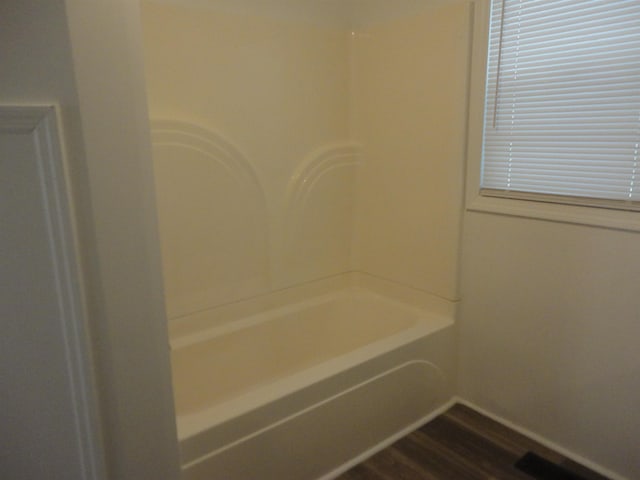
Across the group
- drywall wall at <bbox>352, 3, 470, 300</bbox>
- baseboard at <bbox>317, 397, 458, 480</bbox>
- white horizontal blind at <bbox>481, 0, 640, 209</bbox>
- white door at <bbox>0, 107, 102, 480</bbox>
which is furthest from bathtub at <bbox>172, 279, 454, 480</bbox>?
white horizontal blind at <bbox>481, 0, 640, 209</bbox>

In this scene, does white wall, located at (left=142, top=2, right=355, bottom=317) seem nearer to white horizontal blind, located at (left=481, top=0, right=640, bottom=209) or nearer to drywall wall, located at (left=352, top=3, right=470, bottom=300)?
drywall wall, located at (left=352, top=3, right=470, bottom=300)

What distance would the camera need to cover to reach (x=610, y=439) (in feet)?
5.97

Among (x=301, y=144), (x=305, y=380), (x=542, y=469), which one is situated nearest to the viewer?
(x=305, y=380)

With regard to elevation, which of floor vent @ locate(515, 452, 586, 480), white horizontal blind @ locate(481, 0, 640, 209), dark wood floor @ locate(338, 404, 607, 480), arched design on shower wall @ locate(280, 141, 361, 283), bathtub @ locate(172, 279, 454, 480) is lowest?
dark wood floor @ locate(338, 404, 607, 480)

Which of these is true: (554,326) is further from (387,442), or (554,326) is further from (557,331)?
(387,442)

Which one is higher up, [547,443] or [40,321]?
[40,321]

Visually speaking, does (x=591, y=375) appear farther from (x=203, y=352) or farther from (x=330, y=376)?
(x=203, y=352)

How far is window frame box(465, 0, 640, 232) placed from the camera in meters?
1.74

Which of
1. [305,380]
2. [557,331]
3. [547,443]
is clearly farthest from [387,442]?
[557,331]

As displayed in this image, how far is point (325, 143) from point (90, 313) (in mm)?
1739

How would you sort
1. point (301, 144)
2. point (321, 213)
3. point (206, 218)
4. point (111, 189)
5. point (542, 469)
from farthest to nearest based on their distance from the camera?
point (321, 213), point (301, 144), point (206, 218), point (542, 469), point (111, 189)

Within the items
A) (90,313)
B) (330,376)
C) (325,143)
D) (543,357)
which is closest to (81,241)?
(90,313)

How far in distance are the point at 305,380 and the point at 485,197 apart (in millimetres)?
1163

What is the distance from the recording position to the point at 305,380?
5.71ft
